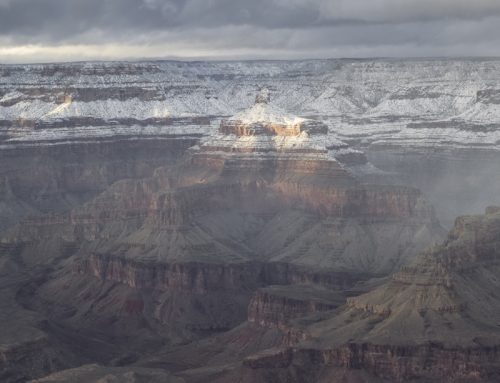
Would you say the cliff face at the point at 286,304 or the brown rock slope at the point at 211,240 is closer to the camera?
the cliff face at the point at 286,304

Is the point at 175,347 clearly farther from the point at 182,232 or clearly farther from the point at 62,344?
the point at 182,232

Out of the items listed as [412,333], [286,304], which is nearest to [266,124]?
[286,304]

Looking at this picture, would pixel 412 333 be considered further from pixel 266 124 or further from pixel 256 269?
pixel 266 124

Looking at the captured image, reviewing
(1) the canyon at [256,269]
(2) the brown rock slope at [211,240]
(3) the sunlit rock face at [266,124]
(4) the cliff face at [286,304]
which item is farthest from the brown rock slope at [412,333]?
A: (3) the sunlit rock face at [266,124]

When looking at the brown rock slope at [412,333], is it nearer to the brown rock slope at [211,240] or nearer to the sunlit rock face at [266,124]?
the brown rock slope at [211,240]

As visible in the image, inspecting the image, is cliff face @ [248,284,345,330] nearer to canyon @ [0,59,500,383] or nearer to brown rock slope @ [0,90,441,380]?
canyon @ [0,59,500,383]

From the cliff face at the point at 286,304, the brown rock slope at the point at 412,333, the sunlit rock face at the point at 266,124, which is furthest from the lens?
the sunlit rock face at the point at 266,124

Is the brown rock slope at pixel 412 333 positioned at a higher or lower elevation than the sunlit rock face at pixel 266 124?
lower

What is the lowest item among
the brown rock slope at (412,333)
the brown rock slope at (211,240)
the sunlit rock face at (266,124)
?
→ the brown rock slope at (211,240)
